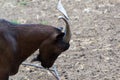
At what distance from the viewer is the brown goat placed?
4.22 meters

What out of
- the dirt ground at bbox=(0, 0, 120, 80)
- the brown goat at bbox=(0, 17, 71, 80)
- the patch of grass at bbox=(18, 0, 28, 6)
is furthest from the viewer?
the patch of grass at bbox=(18, 0, 28, 6)

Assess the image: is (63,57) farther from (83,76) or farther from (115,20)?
(115,20)

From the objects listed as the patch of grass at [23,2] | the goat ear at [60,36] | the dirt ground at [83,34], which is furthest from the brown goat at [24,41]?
the patch of grass at [23,2]

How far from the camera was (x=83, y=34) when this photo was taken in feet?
23.9

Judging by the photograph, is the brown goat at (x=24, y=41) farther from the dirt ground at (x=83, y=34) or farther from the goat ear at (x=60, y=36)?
the dirt ground at (x=83, y=34)

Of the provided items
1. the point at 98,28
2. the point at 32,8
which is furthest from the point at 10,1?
the point at 98,28

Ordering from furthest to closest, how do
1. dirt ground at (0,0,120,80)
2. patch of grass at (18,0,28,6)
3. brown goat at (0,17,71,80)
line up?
patch of grass at (18,0,28,6) < dirt ground at (0,0,120,80) < brown goat at (0,17,71,80)

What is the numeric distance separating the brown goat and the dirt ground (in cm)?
160

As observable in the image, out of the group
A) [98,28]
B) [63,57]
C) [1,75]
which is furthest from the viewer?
[98,28]

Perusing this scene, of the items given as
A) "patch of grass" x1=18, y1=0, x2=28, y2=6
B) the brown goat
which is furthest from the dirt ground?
the brown goat

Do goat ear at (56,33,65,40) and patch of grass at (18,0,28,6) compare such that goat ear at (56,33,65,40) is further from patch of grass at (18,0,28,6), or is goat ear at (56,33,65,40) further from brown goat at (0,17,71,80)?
patch of grass at (18,0,28,6)

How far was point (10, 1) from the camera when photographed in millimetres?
9078

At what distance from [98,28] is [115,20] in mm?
539

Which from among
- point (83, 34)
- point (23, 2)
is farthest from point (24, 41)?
point (23, 2)
